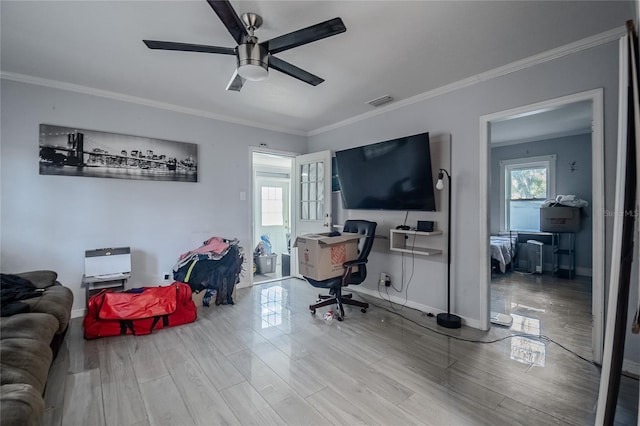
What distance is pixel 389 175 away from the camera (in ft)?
11.1

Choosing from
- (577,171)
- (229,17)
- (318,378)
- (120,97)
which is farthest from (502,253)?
(120,97)

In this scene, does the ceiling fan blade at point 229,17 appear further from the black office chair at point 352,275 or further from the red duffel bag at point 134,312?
the red duffel bag at point 134,312

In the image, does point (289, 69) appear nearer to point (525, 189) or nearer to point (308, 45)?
point (308, 45)

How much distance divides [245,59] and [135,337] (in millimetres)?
2626

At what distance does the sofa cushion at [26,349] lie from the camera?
4.28ft

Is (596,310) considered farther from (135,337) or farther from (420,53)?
(135,337)

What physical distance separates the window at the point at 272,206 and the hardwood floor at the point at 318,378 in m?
3.78

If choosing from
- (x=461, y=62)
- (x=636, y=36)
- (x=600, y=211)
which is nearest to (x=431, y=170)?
(x=461, y=62)

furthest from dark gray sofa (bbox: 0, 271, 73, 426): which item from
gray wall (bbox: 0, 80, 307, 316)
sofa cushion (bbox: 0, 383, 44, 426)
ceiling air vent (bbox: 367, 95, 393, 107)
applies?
ceiling air vent (bbox: 367, 95, 393, 107)

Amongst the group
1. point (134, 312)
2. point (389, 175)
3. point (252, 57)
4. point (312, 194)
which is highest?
point (252, 57)

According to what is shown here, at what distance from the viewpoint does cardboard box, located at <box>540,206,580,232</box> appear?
15.5 ft

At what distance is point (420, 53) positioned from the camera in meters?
2.38

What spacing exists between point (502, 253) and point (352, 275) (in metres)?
3.37

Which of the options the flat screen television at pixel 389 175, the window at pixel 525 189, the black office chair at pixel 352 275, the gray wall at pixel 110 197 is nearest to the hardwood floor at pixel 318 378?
the black office chair at pixel 352 275
